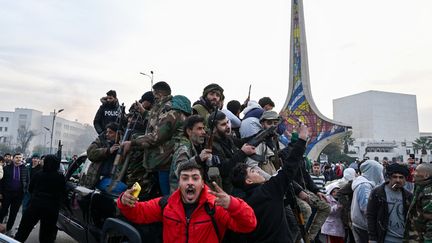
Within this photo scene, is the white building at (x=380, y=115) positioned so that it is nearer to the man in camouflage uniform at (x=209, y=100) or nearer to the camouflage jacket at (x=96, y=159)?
the man in camouflage uniform at (x=209, y=100)

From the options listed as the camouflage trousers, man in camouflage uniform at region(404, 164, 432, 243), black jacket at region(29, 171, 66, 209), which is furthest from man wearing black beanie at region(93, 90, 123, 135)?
man in camouflage uniform at region(404, 164, 432, 243)

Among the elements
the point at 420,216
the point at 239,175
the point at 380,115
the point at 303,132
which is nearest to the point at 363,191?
the point at 420,216

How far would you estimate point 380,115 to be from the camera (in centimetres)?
10912

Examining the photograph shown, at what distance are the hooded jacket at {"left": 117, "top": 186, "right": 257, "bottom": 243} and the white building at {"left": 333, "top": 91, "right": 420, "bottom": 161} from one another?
108 meters

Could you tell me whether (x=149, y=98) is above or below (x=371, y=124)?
below

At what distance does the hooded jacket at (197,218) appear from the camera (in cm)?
235

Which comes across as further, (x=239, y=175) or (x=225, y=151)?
(x=225, y=151)

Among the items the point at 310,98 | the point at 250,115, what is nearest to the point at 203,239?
the point at 250,115

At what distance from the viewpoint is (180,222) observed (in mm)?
2445

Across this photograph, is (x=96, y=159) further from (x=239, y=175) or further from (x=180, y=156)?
(x=239, y=175)

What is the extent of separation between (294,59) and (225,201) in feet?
130

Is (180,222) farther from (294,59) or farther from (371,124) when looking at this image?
(371,124)

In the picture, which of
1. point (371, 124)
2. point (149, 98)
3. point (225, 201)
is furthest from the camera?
point (371, 124)

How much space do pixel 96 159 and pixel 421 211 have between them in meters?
3.77
